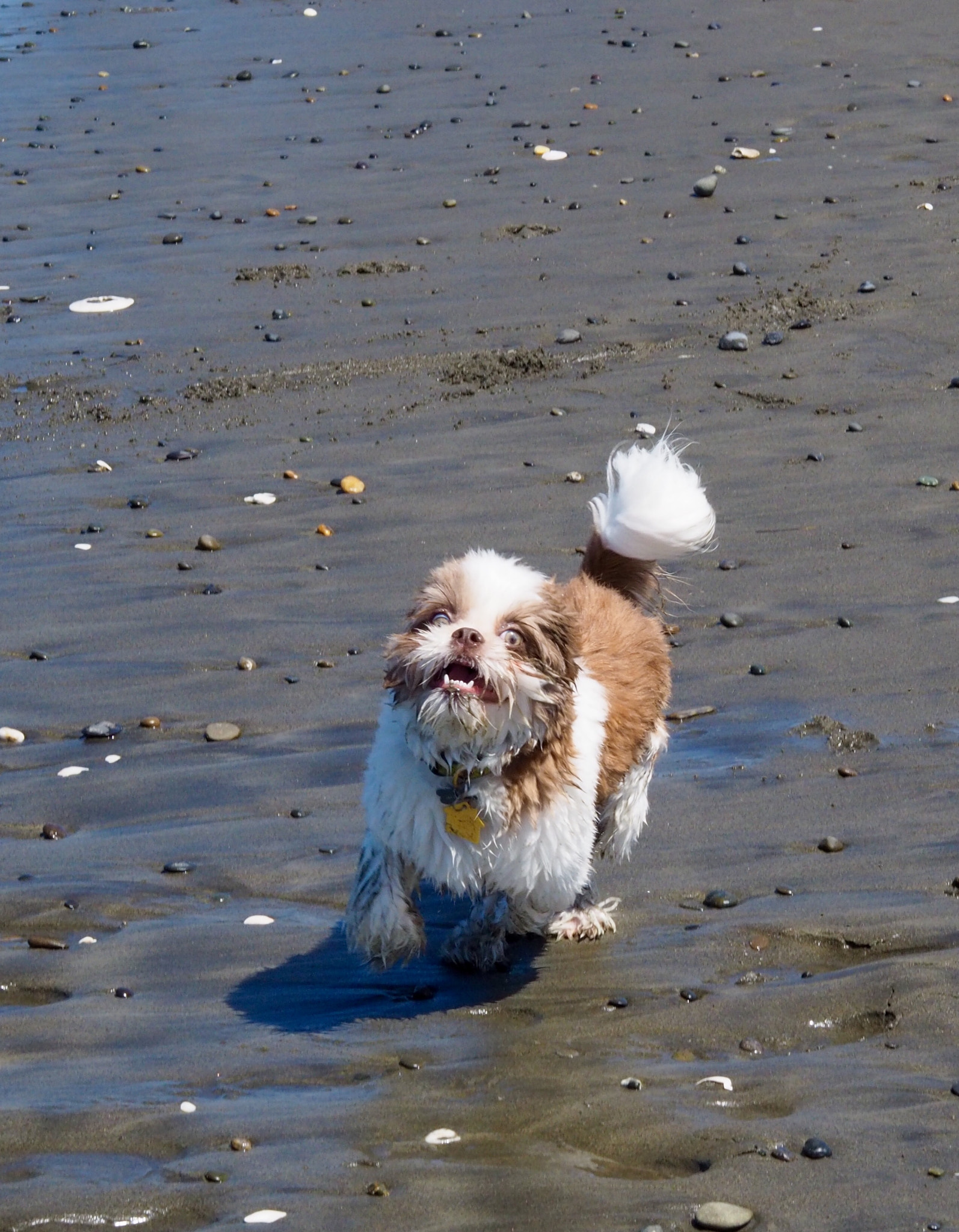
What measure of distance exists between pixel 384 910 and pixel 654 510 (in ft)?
5.07

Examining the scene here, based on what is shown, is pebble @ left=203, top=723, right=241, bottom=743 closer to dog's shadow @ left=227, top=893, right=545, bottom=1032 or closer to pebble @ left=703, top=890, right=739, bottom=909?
dog's shadow @ left=227, top=893, right=545, bottom=1032

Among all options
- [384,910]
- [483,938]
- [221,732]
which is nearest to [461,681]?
[384,910]

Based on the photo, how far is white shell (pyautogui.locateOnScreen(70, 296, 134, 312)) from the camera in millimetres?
10836

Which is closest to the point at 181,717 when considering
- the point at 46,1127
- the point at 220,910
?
the point at 220,910

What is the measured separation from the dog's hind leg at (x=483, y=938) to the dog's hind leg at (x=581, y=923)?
0.19m

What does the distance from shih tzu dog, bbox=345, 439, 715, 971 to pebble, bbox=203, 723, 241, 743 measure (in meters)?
1.47

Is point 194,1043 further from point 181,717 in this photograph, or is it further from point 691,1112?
point 181,717

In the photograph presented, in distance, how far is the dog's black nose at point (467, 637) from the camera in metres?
4.44

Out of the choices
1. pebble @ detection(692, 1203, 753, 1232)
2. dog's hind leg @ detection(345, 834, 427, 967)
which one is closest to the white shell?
dog's hind leg @ detection(345, 834, 427, 967)

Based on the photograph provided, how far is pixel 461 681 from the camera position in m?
4.46

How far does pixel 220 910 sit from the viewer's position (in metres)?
5.36

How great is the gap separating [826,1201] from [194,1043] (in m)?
1.71

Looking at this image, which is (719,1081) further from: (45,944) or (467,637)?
(45,944)

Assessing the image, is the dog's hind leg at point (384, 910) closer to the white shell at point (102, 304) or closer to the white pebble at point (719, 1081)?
the white pebble at point (719, 1081)
